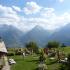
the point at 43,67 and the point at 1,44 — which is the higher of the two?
the point at 1,44

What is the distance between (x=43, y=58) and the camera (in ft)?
202

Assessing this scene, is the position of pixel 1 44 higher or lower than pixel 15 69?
higher

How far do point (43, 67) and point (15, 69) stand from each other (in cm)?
502

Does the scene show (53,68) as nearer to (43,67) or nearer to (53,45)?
(43,67)

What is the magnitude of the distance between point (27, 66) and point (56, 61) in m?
7.41

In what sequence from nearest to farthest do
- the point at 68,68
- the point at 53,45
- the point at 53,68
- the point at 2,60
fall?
the point at 2,60
the point at 68,68
the point at 53,68
the point at 53,45

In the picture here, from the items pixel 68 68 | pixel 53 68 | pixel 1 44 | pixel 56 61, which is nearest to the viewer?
pixel 1 44

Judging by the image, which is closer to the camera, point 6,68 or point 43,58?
point 6,68

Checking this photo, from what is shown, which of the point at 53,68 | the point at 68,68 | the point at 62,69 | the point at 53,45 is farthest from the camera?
the point at 53,45

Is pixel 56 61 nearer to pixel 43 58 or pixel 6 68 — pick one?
pixel 43 58

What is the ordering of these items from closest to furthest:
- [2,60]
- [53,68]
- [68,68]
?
[2,60]
[68,68]
[53,68]

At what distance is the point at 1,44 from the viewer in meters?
34.6

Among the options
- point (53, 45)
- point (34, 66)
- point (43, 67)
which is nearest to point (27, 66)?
point (34, 66)

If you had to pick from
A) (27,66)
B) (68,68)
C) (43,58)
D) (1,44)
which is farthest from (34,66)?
(1,44)
